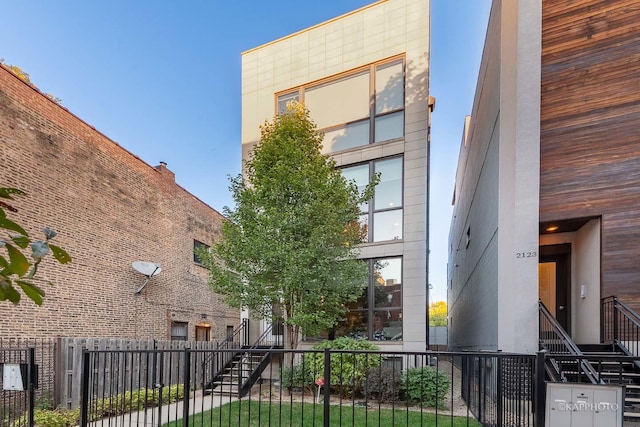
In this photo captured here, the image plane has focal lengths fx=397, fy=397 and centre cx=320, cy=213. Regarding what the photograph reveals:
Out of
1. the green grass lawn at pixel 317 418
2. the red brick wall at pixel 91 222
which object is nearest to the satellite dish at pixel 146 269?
the red brick wall at pixel 91 222

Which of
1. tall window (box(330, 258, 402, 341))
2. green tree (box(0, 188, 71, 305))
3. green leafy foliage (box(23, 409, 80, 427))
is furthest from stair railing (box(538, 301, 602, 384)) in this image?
green leafy foliage (box(23, 409, 80, 427))

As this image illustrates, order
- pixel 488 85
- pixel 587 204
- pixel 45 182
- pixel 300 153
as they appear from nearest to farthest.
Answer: pixel 587 204 → pixel 45 182 → pixel 300 153 → pixel 488 85

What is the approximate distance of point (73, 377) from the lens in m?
7.39

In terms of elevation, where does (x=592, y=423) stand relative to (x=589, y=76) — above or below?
below

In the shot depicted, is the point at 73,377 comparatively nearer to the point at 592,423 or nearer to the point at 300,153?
the point at 300,153

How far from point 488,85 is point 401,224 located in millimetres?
4152

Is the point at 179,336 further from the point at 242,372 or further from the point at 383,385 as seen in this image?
the point at 383,385

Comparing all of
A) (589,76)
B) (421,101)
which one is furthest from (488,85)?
(589,76)

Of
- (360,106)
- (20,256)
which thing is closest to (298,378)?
(360,106)

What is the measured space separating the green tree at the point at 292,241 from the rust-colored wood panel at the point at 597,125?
404 centimetres

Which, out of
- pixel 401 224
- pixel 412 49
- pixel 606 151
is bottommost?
pixel 401 224

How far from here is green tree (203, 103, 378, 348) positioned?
341 inches

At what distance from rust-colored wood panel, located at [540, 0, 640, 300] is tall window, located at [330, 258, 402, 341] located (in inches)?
151

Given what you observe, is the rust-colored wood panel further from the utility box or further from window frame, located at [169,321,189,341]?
window frame, located at [169,321,189,341]
